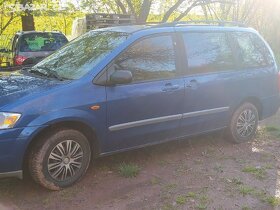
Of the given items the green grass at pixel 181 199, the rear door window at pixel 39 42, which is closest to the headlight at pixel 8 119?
the green grass at pixel 181 199

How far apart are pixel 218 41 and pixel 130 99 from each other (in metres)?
1.80

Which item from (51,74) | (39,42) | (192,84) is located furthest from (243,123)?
(39,42)

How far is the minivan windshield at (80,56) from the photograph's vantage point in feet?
15.5

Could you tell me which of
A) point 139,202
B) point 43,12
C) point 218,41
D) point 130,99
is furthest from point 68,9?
point 139,202

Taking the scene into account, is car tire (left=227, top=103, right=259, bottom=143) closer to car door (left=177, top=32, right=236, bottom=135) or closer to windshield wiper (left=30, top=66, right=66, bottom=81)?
car door (left=177, top=32, right=236, bottom=135)

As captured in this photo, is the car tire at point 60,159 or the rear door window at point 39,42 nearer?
the car tire at point 60,159

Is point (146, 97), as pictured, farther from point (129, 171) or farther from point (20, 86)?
point (20, 86)

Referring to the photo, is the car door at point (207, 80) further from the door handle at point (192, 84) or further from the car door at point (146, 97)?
the car door at point (146, 97)

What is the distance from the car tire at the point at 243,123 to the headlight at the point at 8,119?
3.27 meters

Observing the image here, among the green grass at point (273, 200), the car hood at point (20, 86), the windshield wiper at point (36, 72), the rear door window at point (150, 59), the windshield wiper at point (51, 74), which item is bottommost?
the green grass at point (273, 200)

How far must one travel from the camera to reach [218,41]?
5812 mm

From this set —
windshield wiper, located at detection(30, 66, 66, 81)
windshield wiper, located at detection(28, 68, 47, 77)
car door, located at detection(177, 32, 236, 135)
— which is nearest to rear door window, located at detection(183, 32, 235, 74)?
car door, located at detection(177, 32, 236, 135)

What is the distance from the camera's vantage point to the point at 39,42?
12047mm

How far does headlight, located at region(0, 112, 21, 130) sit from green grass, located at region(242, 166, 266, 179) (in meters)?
2.80
